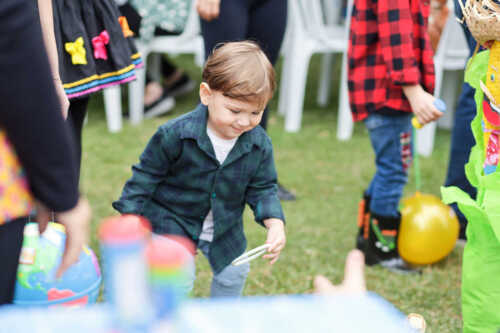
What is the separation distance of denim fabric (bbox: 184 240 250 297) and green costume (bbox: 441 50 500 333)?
27.0 inches

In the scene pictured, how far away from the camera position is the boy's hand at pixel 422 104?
220 cm

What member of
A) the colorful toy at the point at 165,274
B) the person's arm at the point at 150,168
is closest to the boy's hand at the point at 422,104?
the person's arm at the point at 150,168

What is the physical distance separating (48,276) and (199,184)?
53 cm

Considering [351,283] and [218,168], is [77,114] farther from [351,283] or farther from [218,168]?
[351,283]

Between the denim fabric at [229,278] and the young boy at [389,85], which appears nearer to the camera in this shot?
the denim fabric at [229,278]

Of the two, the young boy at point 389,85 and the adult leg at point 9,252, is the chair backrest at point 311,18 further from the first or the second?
the adult leg at point 9,252

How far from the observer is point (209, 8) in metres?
2.48

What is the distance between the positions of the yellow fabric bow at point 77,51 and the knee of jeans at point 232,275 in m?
0.85

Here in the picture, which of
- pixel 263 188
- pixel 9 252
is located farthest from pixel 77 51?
pixel 9 252

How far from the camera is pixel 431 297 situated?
8.16ft

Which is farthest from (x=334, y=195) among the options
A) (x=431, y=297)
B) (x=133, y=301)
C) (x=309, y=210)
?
(x=133, y=301)

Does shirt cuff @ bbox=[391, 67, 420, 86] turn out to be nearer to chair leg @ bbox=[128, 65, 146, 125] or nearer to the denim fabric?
the denim fabric

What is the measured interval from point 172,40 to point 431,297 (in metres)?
3.24

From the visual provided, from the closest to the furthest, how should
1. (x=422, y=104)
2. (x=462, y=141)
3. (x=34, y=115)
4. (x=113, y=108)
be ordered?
(x=34, y=115) < (x=422, y=104) < (x=462, y=141) < (x=113, y=108)
